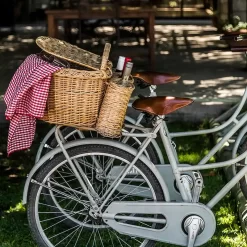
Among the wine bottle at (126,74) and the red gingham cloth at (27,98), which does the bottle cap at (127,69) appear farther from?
the red gingham cloth at (27,98)

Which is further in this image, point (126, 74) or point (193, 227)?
point (193, 227)

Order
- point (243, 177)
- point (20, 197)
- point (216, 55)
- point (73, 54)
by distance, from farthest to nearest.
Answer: point (216, 55) < point (20, 197) < point (243, 177) < point (73, 54)

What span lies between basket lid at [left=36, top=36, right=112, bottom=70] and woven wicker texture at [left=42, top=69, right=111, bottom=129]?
0.35 feet

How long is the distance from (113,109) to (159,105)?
1.03 feet

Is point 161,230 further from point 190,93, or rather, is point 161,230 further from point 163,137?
point 190,93

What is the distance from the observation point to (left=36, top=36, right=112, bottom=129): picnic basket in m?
4.04

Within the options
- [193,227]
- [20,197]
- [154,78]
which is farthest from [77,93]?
[20,197]

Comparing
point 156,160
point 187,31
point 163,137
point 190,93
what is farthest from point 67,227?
point 187,31

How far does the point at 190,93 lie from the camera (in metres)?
8.67

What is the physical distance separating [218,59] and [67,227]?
21.7ft

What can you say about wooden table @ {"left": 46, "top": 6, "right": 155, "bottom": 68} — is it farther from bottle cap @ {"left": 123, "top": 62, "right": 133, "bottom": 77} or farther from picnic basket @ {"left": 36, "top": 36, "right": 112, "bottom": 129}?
bottle cap @ {"left": 123, "top": 62, "right": 133, "bottom": 77}

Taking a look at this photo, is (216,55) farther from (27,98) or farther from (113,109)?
(27,98)

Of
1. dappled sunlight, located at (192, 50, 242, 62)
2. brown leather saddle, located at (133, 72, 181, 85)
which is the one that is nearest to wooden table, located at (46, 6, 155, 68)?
dappled sunlight, located at (192, 50, 242, 62)

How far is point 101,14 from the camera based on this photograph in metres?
9.54
